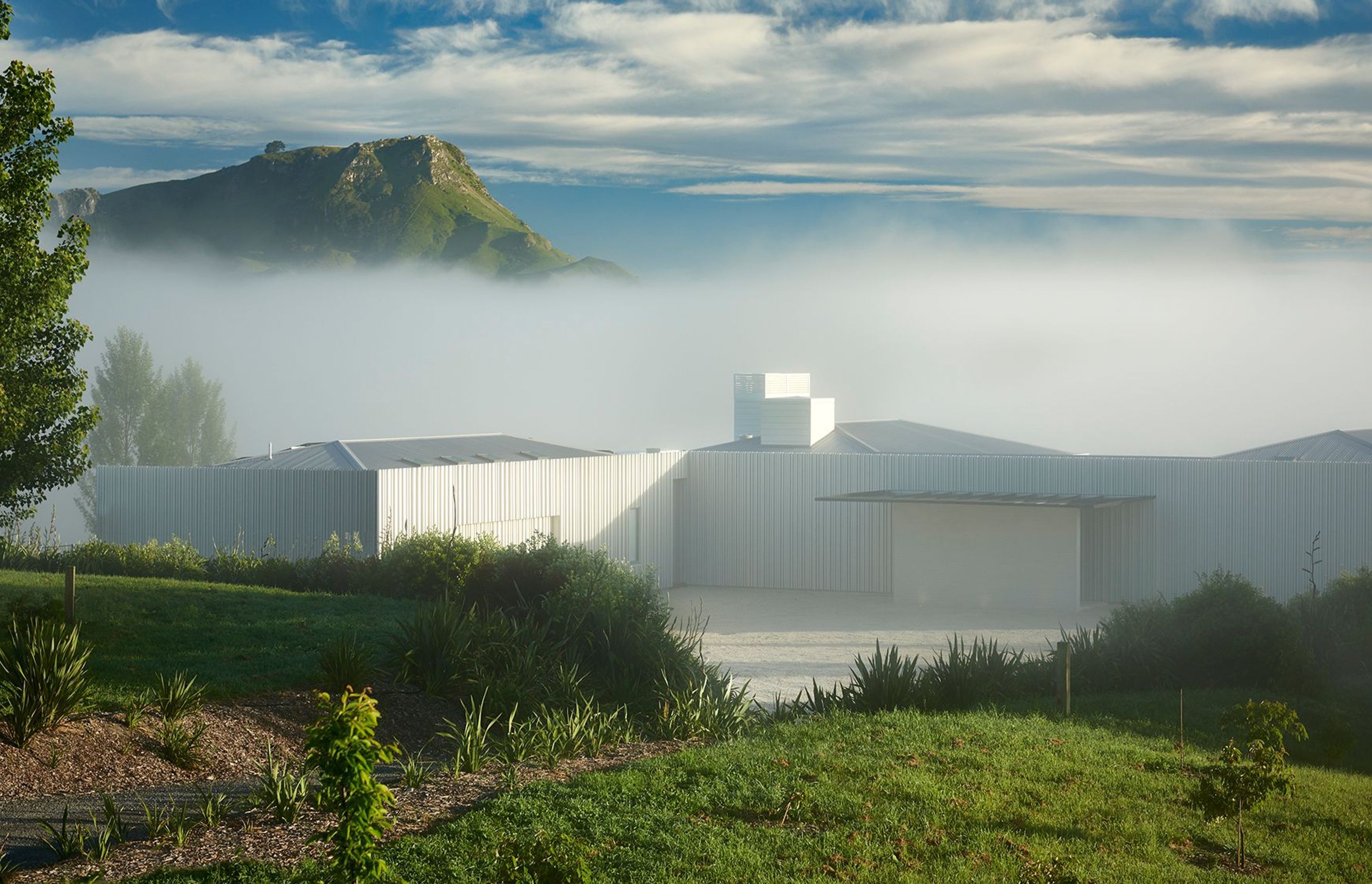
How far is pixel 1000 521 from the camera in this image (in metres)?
22.6

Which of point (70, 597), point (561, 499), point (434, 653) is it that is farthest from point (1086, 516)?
point (70, 597)

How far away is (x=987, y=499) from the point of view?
22.6m

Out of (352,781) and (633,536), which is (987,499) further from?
(352,781)

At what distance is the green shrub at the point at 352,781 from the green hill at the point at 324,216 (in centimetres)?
9549

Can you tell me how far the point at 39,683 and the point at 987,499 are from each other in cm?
1786

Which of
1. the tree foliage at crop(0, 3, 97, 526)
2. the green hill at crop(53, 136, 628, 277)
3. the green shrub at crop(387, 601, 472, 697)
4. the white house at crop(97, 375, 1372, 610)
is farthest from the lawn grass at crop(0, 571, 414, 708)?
the green hill at crop(53, 136, 628, 277)

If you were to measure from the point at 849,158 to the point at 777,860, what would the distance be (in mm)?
63821

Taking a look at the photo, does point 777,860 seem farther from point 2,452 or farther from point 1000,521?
point 1000,521

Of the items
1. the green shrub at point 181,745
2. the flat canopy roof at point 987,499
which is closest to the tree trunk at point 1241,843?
the green shrub at point 181,745

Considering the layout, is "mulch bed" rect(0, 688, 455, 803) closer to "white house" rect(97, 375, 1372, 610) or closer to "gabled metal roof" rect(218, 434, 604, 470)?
"white house" rect(97, 375, 1372, 610)

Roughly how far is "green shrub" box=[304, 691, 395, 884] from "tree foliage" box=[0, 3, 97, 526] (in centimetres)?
774

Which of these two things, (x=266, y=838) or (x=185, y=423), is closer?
(x=266, y=838)

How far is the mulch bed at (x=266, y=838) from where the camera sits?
5277 mm

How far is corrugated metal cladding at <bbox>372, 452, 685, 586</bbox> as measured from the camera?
18.6 meters
